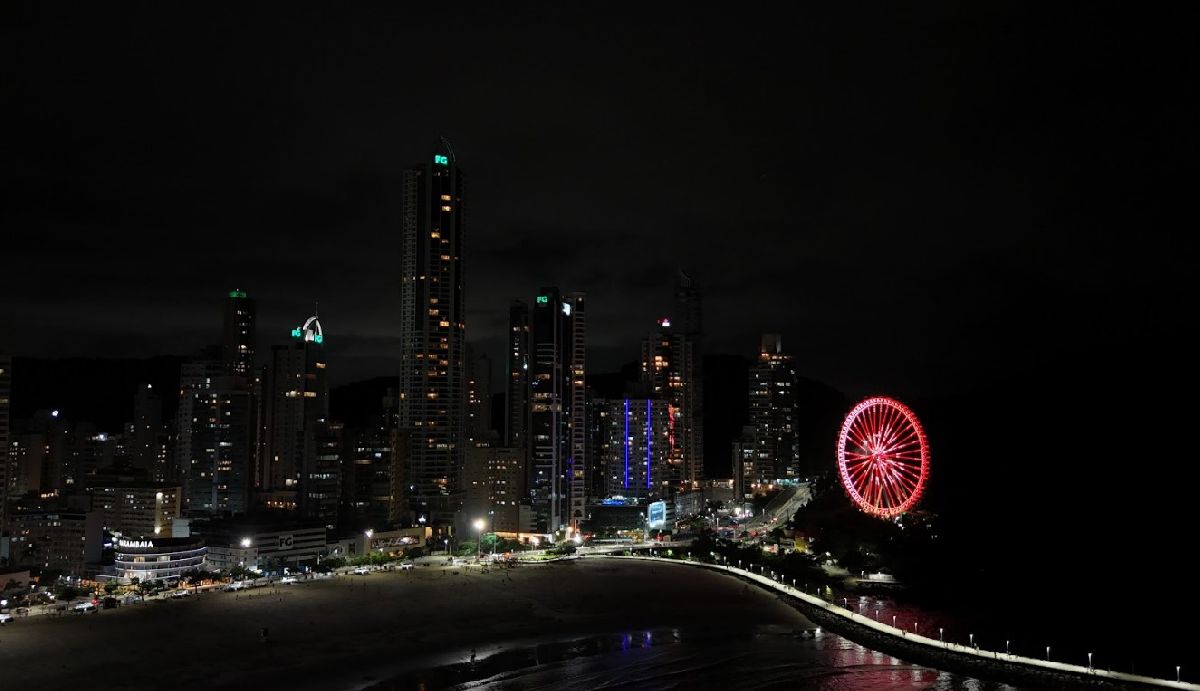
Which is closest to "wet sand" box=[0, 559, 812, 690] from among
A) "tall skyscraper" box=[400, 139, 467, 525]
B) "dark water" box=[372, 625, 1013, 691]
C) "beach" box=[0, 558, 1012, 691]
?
"beach" box=[0, 558, 1012, 691]

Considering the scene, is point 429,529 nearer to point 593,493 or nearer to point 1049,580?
point 593,493

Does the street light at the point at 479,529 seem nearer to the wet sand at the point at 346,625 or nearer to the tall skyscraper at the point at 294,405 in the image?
the tall skyscraper at the point at 294,405

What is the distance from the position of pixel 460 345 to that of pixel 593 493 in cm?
1719

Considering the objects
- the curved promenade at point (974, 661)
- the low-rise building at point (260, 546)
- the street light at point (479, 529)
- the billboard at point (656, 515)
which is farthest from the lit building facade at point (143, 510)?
the curved promenade at point (974, 661)

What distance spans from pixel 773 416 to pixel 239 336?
43117 millimetres

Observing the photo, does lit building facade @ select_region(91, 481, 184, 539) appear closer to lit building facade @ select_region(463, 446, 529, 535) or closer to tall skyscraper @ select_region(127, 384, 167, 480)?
lit building facade @ select_region(463, 446, 529, 535)

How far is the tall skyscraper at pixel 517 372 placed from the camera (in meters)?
62.1

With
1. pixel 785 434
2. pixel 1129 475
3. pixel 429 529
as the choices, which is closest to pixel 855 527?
pixel 1129 475

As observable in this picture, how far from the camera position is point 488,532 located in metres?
52.7

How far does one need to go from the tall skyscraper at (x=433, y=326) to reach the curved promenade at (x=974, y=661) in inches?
1239

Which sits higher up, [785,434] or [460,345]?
[460,345]

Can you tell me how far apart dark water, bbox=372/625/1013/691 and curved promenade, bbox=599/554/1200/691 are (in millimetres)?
509

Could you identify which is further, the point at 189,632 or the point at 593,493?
the point at 593,493

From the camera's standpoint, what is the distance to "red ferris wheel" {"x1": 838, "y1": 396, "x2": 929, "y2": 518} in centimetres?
3128
